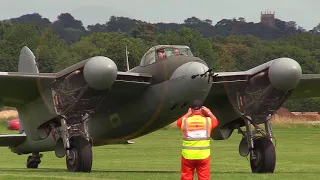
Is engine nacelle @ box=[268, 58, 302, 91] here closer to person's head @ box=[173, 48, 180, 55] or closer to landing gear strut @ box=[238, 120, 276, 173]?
landing gear strut @ box=[238, 120, 276, 173]

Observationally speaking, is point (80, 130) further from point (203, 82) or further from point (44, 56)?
point (44, 56)

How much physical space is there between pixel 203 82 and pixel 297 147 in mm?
25574

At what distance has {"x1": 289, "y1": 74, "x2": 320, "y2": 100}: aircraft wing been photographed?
2892 cm

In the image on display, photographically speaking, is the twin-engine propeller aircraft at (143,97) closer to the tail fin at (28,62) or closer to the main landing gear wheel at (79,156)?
the main landing gear wheel at (79,156)

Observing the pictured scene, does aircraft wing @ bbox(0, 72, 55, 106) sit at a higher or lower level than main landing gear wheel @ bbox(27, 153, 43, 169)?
higher

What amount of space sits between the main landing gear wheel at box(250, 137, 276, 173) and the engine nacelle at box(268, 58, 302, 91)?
1928 mm

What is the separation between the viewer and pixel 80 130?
26.9 meters

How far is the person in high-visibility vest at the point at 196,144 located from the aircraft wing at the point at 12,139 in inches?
492

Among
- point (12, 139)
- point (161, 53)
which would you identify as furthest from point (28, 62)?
point (161, 53)

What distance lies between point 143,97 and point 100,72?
3078 millimetres

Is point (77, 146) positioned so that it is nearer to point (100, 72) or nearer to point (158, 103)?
point (100, 72)

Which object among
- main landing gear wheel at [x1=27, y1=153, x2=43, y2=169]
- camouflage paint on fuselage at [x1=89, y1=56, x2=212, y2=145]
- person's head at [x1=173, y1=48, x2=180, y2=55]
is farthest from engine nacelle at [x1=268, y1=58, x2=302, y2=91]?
main landing gear wheel at [x1=27, y1=153, x2=43, y2=169]

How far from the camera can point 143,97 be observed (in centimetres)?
2772

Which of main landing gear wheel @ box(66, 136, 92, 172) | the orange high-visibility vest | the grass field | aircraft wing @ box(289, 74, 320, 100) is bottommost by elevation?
the grass field
